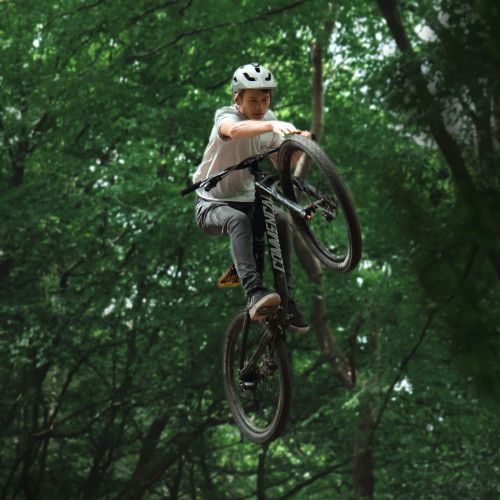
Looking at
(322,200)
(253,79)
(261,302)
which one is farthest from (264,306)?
(253,79)

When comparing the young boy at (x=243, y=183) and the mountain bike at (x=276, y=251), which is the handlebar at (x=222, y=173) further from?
the young boy at (x=243, y=183)

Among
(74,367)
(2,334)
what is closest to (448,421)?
(74,367)

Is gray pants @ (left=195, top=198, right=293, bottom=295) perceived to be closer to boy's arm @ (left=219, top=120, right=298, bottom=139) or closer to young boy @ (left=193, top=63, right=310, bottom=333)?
young boy @ (left=193, top=63, right=310, bottom=333)

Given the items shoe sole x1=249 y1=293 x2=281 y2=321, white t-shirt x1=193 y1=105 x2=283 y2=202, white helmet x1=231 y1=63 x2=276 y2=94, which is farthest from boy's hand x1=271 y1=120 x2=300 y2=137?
shoe sole x1=249 y1=293 x2=281 y2=321

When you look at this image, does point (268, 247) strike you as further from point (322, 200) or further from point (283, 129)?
point (283, 129)

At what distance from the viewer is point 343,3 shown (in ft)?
38.6

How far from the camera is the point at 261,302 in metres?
3.37

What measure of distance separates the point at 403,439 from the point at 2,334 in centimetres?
723

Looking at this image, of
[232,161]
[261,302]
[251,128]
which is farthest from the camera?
[232,161]

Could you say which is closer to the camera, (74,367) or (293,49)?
(293,49)

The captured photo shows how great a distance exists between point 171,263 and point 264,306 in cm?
1137

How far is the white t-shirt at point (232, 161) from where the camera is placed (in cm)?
371

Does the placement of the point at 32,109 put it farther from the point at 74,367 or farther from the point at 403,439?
the point at 403,439

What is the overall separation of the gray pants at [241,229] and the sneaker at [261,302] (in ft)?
0.14
